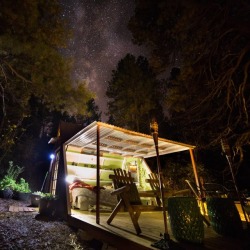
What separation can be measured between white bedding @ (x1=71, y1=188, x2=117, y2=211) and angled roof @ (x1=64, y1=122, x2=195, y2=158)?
1900 mm

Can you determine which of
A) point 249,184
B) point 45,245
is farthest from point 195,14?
point 249,184

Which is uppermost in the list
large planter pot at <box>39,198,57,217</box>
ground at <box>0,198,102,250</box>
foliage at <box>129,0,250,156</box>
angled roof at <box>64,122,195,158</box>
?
foliage at <box>129,0,250,156</box>

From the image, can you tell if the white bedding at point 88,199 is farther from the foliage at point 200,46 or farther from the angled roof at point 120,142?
the foliage at point 200,46

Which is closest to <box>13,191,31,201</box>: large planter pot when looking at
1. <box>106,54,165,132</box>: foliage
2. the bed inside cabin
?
the bed inside cabin

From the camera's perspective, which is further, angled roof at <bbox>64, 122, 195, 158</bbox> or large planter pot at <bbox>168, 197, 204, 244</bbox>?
angled roof at <bbox>64, 122, 195, 158</bbox>

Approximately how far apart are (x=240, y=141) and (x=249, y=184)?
9.05 m

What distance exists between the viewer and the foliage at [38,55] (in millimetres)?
6430

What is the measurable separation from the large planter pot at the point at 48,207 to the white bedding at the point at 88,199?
91 centimetres

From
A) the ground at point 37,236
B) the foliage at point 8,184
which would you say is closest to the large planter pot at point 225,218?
the ground at point 37,236

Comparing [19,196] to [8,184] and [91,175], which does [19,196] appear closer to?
[8,184]

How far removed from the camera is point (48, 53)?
7.60 m

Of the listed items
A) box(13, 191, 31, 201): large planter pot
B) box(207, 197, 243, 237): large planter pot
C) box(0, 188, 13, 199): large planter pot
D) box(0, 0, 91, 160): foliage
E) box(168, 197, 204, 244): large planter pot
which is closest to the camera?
box(168, 197, 204, 244): large planter pot

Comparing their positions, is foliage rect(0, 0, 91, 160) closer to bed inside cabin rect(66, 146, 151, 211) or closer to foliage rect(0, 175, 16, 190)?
bed inside cabin rect(66, 146, 151, 211)

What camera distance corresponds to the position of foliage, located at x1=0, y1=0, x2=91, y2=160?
6.43m
